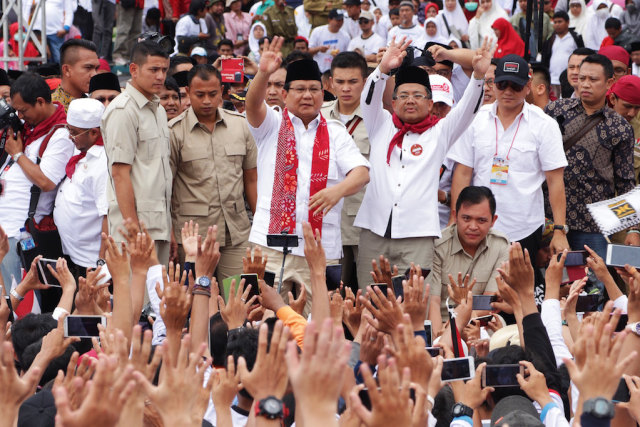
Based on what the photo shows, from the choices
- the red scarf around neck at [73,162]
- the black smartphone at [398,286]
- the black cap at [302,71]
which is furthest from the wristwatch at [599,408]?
the red scarf around neck at [73,162]

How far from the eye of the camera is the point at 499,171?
Answer: 6.05 m

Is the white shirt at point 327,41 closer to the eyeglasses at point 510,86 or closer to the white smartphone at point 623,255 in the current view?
the eyeglasses at point 510,86

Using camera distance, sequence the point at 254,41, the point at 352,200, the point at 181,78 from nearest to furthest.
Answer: the point at 352,200, the point at 181,78, the point at 254,41

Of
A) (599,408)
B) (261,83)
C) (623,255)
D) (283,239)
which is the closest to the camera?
(599,408)

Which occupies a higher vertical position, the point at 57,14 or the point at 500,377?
the point at 57,14

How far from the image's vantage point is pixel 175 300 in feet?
11.8

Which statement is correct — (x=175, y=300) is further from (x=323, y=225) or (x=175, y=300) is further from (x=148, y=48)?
(x=148, y=48)

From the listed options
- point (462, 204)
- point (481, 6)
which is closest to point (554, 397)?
point (462, 204)

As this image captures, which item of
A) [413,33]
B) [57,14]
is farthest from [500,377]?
[57,14]

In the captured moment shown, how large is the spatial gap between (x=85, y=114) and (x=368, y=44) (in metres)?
7.94

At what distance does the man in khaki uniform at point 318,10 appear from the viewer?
1434 centimetres

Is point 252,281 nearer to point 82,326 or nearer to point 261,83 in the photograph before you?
point 82,326

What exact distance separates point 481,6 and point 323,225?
301 inches

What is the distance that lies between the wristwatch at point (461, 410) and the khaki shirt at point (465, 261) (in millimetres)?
2252
